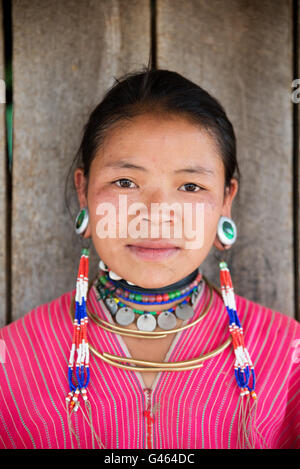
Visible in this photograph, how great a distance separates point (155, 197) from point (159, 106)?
0.26 metres

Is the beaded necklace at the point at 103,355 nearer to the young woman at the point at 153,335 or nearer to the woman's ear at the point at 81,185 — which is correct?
the young woman at the point at 153,335

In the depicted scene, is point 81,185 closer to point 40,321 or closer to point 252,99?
point 40,321

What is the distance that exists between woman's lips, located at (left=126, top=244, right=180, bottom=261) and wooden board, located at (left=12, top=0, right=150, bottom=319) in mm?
548

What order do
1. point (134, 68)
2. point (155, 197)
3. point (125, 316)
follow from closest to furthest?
point (155, 197) < point (125, 316) < point (134, 68)

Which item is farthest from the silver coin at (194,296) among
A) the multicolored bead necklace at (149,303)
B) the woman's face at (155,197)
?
the woman's face at (155,197)

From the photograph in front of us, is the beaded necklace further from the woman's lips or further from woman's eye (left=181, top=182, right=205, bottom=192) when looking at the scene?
woman's eye (left=181, top=182, right=205, bottom=192)

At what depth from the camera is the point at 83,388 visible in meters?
1.09

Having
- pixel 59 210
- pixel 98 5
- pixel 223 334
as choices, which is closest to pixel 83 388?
pixel 223 334

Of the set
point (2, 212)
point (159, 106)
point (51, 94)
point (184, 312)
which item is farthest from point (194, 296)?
point (51, 94)

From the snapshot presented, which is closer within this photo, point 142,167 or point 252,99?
point 142,167

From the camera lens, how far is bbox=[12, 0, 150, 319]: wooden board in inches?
60.0

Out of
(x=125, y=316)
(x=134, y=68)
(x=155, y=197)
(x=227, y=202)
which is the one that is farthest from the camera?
(x=134, y=68)

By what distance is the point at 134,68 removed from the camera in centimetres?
152
